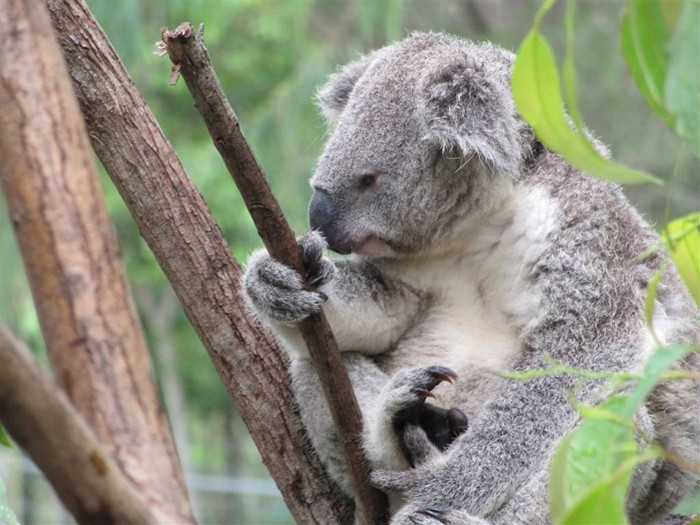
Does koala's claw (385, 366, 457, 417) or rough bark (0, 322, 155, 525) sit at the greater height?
rough bark (0, 322, 155, 525)

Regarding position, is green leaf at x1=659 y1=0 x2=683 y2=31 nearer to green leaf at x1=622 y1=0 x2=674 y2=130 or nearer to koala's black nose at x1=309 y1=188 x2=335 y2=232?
green leaf at x1=622 y1=0 x2=674 y2=130

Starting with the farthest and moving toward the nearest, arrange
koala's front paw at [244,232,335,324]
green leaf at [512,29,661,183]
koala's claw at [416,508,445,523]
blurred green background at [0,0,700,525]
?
blurred green background at [0,0,700,525] < koala's claw at [416,508,445,523] < koala's front paw at [244,232,335,324] < green leaf at [512,29,661,183]

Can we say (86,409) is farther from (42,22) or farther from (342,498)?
(342,498)

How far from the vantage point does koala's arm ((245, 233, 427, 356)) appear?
216 centimetres

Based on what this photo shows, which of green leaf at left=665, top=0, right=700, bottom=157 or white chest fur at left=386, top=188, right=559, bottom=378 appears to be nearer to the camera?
green leaf at left=665, top=0, right=700, bottom=157

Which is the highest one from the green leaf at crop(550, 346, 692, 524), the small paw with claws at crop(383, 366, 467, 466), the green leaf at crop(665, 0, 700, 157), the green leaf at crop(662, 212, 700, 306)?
the green leaf at crop(665, 0, 700, 157)

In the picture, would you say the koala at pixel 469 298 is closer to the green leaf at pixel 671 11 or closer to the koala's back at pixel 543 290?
the koala's back at pixel 543 290

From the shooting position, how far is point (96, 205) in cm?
126

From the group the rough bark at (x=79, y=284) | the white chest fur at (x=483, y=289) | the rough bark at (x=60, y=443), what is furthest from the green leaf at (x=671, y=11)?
the white chest fur at (x=483, y=289)

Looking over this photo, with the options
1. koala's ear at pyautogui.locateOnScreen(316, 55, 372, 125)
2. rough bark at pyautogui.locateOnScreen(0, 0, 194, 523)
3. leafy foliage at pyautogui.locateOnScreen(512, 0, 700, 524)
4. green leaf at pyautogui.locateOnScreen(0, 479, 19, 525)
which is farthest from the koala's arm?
→ leafy foliage at pyautogui.locateOnScreen(512, 0, 700, 524)

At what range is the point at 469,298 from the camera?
8.89 ft

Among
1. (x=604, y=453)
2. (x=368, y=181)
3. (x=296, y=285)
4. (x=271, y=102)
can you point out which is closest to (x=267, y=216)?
(x=296, y=285)

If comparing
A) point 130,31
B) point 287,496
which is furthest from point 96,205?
point 130,31

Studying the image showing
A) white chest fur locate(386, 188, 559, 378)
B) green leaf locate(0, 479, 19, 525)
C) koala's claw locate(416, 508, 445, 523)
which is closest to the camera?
green leaf locate(0, 479, 19, 525)
